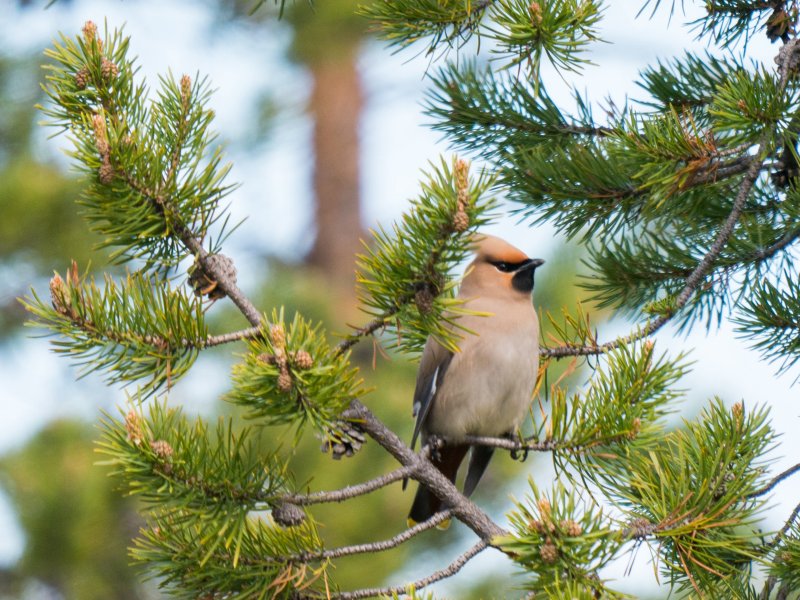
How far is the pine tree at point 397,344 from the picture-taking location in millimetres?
1581

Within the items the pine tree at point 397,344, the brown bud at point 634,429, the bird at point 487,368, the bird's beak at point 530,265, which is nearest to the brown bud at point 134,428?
the pine tree at point 397,344

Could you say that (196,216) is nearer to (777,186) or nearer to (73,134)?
(73,134)

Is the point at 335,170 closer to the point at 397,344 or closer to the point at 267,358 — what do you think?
the point at 397,344

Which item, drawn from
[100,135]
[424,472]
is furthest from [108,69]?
[424,472]

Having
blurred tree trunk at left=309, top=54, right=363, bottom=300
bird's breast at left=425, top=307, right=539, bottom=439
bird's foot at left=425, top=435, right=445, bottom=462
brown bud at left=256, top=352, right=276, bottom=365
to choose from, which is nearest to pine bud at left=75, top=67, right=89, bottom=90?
brown bud at left=256, top=352, right=276, bottom=365

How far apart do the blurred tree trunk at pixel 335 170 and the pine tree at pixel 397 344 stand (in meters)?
7.42

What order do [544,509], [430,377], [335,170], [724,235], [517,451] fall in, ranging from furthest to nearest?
[335,170]
[430,377]
[517,451]
[724,235]
[544,509]

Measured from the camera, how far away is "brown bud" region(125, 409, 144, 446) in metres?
1.62

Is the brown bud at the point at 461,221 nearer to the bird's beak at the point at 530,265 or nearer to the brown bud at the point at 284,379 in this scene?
the brown bud at the point at 284,379

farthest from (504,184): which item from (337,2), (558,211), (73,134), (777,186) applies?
(337,2)

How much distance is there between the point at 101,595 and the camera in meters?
5.61

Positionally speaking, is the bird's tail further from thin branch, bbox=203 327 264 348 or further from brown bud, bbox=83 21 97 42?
brown bud, bbox=83 21 97 42

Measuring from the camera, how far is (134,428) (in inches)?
63.8

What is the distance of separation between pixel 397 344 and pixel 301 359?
354 millimetres
